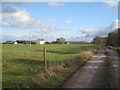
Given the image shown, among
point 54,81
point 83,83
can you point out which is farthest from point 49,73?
point 83,83

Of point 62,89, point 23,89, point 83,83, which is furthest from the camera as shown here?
point 83,83

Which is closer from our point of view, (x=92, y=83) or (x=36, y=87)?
(x=36, y=87)

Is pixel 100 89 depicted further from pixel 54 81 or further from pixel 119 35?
pixel 119 35

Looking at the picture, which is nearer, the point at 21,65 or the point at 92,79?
the point at 92,79

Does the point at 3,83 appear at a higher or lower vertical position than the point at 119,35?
lower

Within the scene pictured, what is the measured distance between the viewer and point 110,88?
7988mm

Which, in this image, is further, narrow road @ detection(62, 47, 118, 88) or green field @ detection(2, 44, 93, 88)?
green field @ detection(2, 44, 93, 88)

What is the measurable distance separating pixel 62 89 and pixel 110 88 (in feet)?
6.11

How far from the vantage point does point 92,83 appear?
30.7ft

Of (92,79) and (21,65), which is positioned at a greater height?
(21,65)

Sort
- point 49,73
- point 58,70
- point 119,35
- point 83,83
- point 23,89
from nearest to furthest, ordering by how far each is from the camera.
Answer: point 23,89, point 83,83, point 49,73, point 58,70, point 119,35

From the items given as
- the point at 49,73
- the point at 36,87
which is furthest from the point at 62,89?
the point at 49,73

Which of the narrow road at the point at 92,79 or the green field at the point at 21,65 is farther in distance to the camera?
the green field at the point at 21,65

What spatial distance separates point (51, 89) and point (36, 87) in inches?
23.1
